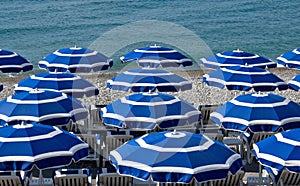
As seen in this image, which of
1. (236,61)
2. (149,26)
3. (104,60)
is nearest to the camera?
(236,61)

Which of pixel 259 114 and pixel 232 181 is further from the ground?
pixel 259 114

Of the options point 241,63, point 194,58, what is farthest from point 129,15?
point 241,63

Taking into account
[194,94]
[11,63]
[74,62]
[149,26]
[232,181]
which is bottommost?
[149,26]

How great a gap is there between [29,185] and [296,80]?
234 inches

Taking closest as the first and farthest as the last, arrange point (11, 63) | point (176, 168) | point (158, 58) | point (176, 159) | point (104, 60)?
1. point (176, 168)
2. point (176, 159)
3. point (11, 63)
4. point (104, 60)
5. point (158, 58)

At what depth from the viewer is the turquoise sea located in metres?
34.8

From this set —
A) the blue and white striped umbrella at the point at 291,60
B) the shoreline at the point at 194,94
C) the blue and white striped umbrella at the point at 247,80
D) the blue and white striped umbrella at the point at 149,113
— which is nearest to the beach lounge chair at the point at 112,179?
the blue and white striped umbrella at the point at 149,113

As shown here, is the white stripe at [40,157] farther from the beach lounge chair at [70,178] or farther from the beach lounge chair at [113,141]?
the beach lounge chair at [113,141]

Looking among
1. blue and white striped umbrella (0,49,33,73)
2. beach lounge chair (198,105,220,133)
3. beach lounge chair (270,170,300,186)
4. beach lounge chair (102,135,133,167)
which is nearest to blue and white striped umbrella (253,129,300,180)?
beach lounge chair (270,170,300,186)

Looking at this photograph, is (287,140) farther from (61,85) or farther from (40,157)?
(61,85)

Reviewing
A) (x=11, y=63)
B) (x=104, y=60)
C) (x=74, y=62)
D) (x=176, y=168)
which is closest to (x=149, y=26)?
(x=104, y=60)

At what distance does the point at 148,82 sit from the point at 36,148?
4.45 m

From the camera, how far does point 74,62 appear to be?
1315cm

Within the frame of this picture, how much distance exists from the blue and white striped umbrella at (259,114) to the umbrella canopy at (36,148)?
8.31 feet
